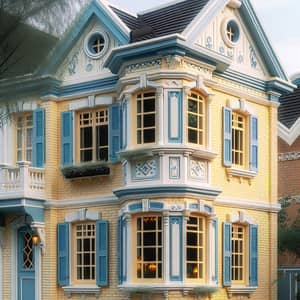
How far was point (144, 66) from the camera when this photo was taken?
791 inches

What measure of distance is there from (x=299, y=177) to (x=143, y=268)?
24.3ft

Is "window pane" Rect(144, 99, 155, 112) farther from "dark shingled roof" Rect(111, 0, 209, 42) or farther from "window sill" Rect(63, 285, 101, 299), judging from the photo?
"window sill" Rect(63, 285, 101, 299)

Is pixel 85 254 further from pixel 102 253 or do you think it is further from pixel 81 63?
pixel 81 63

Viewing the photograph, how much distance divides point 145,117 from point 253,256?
487 centimetres

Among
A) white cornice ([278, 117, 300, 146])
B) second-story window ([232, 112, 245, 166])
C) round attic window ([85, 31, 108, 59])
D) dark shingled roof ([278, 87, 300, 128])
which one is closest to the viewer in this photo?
round attic window ([85, 31, 108, 59])

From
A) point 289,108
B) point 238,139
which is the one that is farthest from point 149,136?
point 289,108

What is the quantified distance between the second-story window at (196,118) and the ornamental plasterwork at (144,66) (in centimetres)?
107

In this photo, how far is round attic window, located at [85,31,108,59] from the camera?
21.7 m

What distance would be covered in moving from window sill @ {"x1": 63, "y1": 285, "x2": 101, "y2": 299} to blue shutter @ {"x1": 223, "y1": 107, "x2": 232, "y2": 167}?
4.49 metres

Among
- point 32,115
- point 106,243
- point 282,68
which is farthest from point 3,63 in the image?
point 282,68

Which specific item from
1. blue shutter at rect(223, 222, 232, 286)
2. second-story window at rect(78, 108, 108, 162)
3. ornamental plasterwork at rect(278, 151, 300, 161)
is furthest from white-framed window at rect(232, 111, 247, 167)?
ornamental plasterwork at rect(278, 151, 300, 161)

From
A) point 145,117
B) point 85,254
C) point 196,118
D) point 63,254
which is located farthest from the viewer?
point 63,254

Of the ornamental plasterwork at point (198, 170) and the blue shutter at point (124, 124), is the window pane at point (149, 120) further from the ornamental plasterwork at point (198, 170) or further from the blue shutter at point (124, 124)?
the ornamental plasterwork at point (198, 170)

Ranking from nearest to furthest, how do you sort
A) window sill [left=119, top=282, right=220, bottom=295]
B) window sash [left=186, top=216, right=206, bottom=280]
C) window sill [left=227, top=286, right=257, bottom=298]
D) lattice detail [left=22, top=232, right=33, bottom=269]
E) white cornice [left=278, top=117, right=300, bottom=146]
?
window sill [left=119, top=282, right=220, bottom=295]
window sash [left=186, top=216, right=206, bottom=280]
window sill [left=227, top=286, right=257, bottom=298]
lattice detail [left=22, top=232, right=33, bottom=269]
white cornice [left=278, top=117, right=300, bottom=146]
